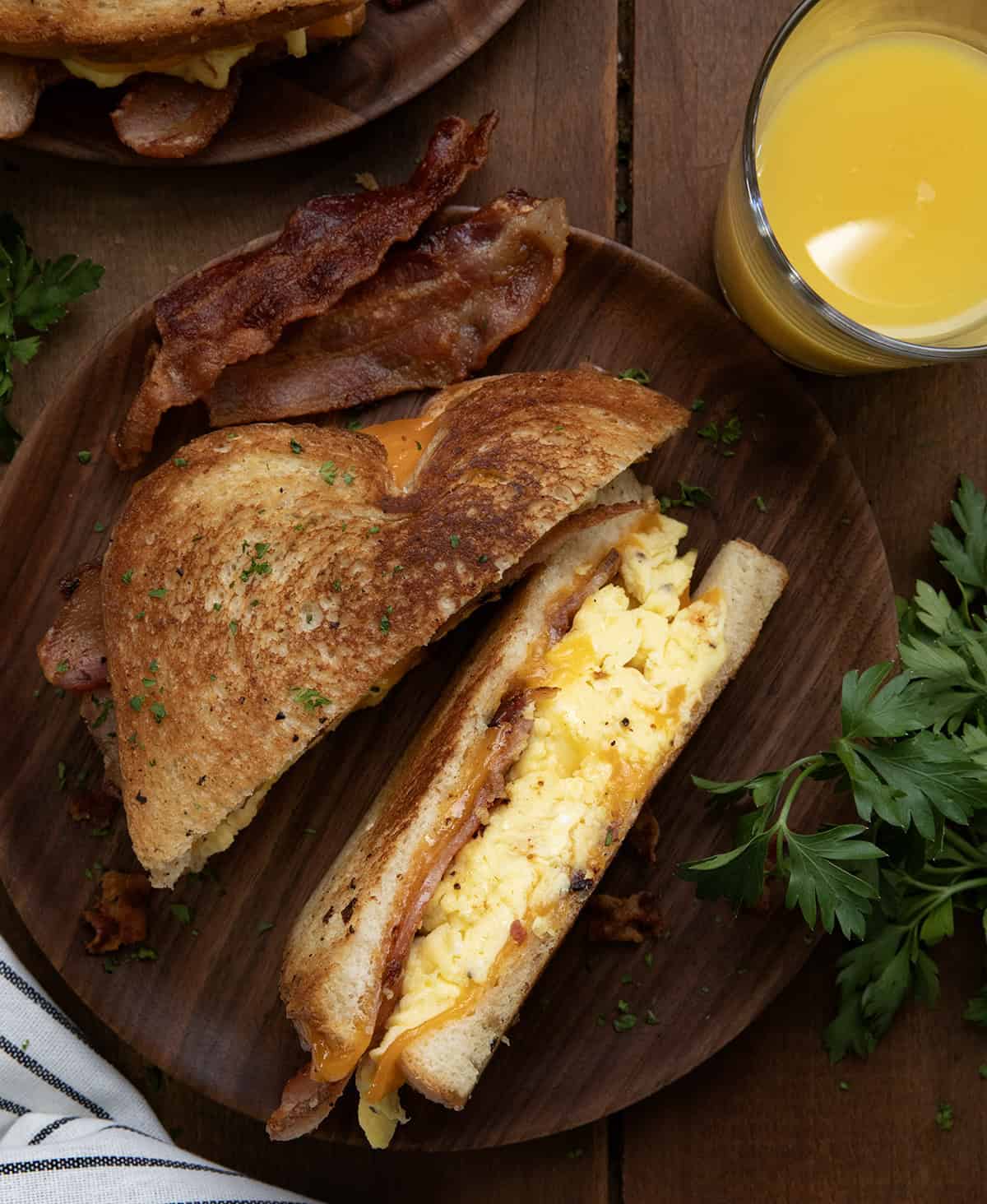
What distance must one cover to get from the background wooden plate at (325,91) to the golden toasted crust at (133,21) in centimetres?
20

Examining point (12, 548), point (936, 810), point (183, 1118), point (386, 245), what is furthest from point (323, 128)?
point (183, 1118)

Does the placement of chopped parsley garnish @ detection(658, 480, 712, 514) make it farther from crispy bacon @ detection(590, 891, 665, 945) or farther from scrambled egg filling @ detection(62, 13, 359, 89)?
scrambled egg filling @ detection(62, 13, 359, 89)

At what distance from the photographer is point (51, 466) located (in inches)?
123

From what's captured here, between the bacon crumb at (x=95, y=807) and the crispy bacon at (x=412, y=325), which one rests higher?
the crispy bacon at (x=412, y=325)

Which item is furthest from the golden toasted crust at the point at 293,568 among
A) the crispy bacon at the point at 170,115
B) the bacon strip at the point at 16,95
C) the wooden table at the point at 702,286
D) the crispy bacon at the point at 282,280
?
the bacon strip at the point at 16,95

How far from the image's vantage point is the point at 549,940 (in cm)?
276

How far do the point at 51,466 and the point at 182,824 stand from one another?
1121mm

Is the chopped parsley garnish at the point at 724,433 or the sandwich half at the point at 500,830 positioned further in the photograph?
the chopped parsley garnish at the point at 724,433

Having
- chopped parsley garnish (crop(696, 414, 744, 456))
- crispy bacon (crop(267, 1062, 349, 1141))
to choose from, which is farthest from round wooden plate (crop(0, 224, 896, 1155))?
crispy bacon (crop(267, 1062, 349, 1141))

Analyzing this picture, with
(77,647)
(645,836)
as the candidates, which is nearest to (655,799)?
(645,836)

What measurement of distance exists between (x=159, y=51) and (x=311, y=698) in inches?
71.7

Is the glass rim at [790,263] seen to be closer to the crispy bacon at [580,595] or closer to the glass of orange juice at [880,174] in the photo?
the glass of orange juice at [880,174]

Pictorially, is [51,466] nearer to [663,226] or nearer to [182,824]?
[182,824]

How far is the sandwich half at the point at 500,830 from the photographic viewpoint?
263 centimetres
